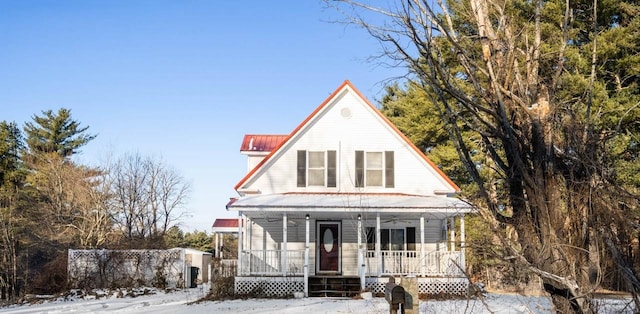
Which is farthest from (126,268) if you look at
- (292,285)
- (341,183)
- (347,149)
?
(347,149)

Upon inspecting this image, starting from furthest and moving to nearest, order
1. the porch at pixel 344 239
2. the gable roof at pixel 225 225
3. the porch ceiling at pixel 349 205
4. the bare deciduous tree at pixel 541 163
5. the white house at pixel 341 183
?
the gable roof at pixel 225 225
the white house at pixel 341 183
the porch at pixel 344 239
the porch ceiling at pixel 349 205
the bare deciduous tree at pixel 541 163

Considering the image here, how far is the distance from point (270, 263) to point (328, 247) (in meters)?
2.23

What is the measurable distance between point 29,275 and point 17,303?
5517 mm

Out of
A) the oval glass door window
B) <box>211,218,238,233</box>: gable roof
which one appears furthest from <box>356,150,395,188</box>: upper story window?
<box>211,218,238,233</box>: gable roof

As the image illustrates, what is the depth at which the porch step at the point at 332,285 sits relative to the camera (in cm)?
1680

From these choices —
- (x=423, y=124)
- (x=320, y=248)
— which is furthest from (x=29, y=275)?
(x=423, y=124)

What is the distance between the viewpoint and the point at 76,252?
68.8 feet

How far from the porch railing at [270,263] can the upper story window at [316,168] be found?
2600 mm

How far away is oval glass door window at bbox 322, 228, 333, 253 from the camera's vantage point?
64.3ft

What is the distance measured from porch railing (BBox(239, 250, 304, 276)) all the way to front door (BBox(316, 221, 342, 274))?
2.98 ft

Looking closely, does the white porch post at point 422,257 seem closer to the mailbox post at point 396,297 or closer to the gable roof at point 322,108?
the gable roof at point 322,108

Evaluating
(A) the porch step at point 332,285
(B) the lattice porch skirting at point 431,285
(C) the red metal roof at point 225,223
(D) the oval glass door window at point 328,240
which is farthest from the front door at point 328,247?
(C) the red metal roof at point 225,223

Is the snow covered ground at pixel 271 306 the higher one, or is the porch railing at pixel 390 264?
the porch railing at pixel 390 264

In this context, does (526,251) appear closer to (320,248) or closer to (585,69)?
(320,248)
